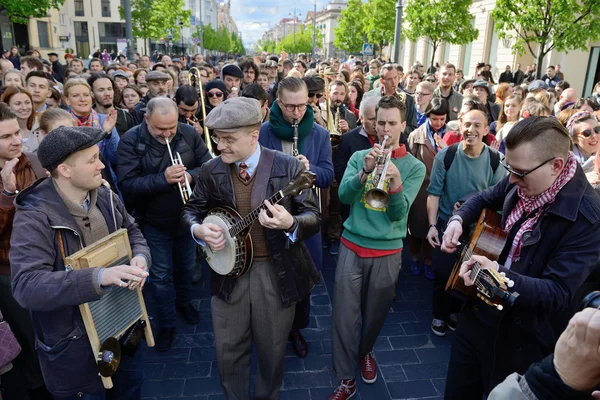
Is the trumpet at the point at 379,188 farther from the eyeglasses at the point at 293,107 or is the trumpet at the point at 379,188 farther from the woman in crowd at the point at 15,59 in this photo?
the woman in crowd at the point at 15,59

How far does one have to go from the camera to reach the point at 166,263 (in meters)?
4.66

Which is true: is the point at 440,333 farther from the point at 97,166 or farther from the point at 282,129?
the point at 97,166

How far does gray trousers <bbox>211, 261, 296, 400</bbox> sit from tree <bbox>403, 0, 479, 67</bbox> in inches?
693

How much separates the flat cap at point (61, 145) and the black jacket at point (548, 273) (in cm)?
262

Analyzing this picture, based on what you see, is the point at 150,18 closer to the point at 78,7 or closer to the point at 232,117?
the point at 232,117

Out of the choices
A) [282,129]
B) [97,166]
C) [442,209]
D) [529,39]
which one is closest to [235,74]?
[282,129]

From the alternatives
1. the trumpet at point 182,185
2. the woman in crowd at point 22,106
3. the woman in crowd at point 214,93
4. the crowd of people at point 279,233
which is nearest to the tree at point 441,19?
the woman in crowd at point 214,93

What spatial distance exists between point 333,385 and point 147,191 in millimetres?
2511

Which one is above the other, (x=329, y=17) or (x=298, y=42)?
(x=329, y=17)

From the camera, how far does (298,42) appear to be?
9650 cm

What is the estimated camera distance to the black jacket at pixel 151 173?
4.29 meters

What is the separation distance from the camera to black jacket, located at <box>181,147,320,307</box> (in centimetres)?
319

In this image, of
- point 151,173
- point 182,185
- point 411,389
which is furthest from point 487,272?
point 151,173

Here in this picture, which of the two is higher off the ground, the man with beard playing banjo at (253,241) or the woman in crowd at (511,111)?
the woman in crowd at (511,111)
